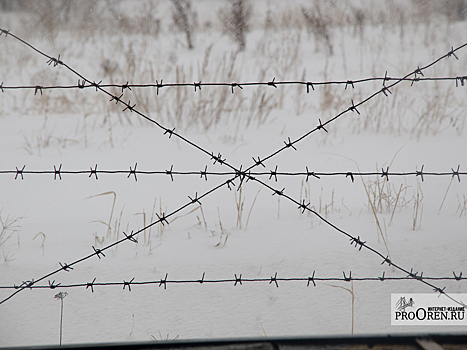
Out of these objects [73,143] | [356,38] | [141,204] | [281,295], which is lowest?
[281,295]

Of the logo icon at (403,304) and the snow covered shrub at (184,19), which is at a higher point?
the snow covered shrub at (184,19)

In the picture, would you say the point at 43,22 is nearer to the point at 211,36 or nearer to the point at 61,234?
the point at 211,36

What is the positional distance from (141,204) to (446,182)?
222 centimetres

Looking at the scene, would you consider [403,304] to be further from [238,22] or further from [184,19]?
[184,19]

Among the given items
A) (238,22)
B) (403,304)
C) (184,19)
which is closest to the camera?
(403,304)

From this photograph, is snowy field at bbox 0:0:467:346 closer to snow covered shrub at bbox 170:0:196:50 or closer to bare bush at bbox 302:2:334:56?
bare bush at bbox 302:2:334:56

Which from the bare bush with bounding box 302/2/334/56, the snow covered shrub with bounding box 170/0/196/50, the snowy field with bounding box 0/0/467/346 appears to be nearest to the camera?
the snowy field with bounding box 0/0/467/346

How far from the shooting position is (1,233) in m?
2.15

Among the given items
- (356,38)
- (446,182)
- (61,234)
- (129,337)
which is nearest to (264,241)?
(129,337)

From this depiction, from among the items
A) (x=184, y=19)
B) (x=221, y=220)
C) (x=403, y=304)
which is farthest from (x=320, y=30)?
(x=403, y=304)

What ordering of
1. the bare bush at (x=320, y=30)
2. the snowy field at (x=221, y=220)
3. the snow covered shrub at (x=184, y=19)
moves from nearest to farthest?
the snowy field at (x=221, y=220) → the bare bush at (x=320, y=30) → the snow covered shrub at (x=184, y=19)

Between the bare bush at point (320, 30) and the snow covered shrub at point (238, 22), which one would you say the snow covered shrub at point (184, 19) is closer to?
the snow covered shrub at point (238, 22)

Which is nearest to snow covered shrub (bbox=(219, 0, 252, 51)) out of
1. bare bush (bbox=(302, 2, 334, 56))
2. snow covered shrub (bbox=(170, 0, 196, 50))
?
snow covered shrub (bbox=(170, 0, 196, 50))

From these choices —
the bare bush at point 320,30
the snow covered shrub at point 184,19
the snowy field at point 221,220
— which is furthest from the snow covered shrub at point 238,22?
the snowy field at point 221,220
